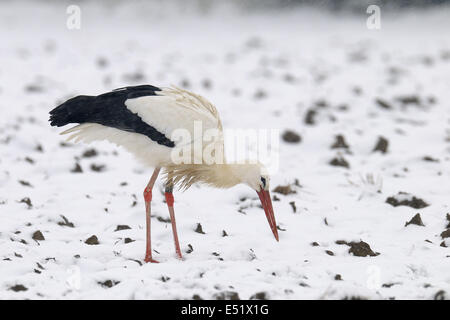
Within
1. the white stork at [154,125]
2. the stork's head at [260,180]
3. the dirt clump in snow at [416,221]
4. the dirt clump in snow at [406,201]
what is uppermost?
the white stork at [154,125]

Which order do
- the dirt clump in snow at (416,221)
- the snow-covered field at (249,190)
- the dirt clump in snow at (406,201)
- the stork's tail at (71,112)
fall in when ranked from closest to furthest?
the snow-covered field at (249,190) → the stork's tail at (71,112) → the dirt clump in snow at (416,221) → the dirt clump in snow at (406,201)

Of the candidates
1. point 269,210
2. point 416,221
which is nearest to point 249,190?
point 269,210

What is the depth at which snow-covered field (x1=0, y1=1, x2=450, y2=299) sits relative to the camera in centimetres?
404

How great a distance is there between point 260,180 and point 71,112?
1.62m

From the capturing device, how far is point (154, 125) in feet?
15.4

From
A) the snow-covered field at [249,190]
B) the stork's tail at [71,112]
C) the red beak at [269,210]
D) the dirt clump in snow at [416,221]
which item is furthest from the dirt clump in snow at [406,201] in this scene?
the stork's tail at [71,112]

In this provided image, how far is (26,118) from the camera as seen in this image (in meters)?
8.80

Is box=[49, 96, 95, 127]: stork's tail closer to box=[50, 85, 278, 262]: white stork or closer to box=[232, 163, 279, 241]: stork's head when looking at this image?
box=[50, 85, 278, 262]: white stork

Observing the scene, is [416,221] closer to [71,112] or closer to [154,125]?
[154,125]

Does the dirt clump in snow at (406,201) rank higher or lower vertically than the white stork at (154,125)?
lower

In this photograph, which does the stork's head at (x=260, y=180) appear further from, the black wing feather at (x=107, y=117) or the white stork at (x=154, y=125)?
the black wing feather at (x=107, y=117)

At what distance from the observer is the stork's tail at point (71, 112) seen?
4676 mm

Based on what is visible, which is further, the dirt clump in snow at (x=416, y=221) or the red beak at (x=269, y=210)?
the dirt clump in snow at (x=416, y=221)
